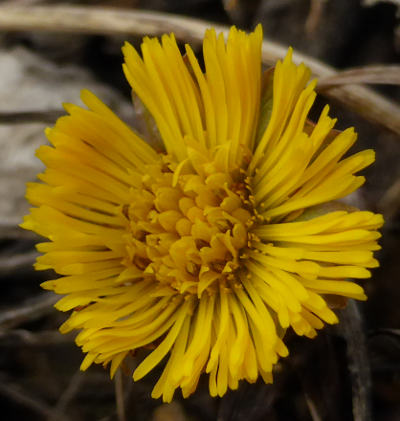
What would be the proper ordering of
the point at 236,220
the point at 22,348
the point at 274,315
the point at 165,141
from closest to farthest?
the point at 274,315, the point at 236,220, the point at 165,141, the point at 22,348

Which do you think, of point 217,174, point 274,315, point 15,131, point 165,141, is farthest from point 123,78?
point 274,315

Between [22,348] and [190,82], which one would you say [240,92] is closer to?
[190,82]

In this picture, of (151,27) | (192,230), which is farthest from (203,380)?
(151,27)

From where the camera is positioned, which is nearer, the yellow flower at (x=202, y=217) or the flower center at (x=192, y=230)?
the yellow flower at (x=202, y=217)

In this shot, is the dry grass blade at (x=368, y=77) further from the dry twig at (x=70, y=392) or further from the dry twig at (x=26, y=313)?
the dry twig at (x=70, y=392)

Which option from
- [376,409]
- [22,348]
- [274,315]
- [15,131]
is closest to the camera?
[274,315]

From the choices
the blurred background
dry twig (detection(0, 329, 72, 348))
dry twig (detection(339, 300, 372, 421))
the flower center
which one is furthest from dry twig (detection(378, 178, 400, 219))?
dry twig (detection(0, 329, 72, 348))

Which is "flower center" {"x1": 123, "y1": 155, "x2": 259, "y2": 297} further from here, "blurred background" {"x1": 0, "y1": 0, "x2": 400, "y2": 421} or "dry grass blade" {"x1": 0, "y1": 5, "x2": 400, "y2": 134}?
"dry grass blade" {"x1": 0, "y1": 5, "x2": 400, "y2": 134}

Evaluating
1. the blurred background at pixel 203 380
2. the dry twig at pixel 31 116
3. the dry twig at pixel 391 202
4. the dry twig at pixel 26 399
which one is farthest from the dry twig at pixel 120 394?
the dry twig at pixel 391 202

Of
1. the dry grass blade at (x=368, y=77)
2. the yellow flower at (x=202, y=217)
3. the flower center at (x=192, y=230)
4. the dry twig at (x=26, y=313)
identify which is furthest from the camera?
the dry twig at (x=26, y=313)
